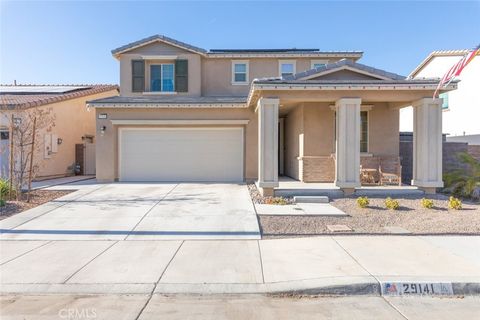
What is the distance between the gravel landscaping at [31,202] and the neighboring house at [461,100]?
691 inches

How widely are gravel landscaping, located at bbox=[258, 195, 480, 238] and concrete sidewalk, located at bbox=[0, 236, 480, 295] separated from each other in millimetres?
459

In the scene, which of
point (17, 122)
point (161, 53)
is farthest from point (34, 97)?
point (161, 53)

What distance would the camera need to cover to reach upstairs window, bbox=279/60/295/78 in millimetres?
16500

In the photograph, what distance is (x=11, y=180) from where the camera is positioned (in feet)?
32.5

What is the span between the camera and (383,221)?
7.84 metres

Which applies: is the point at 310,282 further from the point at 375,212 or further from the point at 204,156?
→ the point at 204,156

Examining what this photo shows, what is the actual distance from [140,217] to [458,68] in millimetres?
8724

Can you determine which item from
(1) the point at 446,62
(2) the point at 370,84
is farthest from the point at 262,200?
(1) the point at 446,62

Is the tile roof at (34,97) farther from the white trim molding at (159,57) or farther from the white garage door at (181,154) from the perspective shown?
the white trim molding at (159,57)

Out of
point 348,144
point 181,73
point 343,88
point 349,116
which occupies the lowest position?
point 348,144

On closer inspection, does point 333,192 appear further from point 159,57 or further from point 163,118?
point 159,57

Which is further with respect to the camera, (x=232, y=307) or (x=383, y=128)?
(x=383, y=128)

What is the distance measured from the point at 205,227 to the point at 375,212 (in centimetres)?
449

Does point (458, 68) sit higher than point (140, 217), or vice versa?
point (458, 68)
